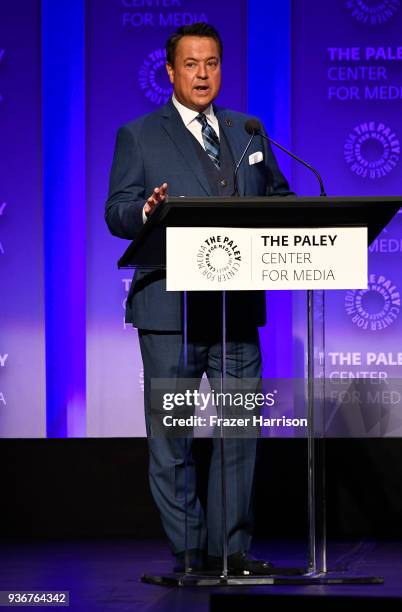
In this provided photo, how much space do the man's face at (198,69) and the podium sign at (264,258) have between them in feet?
2.42

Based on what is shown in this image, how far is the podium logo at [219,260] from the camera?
321 cm

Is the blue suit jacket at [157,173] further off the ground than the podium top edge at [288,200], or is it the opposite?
the blue suit jacket at [157,173]

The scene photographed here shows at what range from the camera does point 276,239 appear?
323cm

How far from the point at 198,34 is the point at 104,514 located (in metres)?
2.24

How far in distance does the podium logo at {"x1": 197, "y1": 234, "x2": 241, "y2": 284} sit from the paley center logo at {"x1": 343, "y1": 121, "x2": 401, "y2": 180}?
7.29ft

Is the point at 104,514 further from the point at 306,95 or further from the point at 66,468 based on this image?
the point at 306,95

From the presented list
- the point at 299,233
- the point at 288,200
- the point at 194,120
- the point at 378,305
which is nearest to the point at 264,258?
the point at 299,233

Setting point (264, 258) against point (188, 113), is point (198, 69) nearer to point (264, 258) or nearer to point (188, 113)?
point (188, 113)

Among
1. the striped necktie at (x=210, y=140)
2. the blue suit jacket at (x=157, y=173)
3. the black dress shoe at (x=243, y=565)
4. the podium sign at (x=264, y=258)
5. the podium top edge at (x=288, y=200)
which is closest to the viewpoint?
the podium top edge at (x=288, y=200)

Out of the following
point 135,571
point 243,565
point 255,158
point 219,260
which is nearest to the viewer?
point 219,260

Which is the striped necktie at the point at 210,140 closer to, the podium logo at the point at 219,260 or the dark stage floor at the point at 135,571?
the podium logo at the point at 219,260

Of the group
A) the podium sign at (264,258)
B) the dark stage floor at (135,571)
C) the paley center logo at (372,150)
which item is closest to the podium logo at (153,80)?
the paley center logo at (372,150)

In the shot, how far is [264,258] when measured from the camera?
323cm

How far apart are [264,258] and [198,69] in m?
0.85
